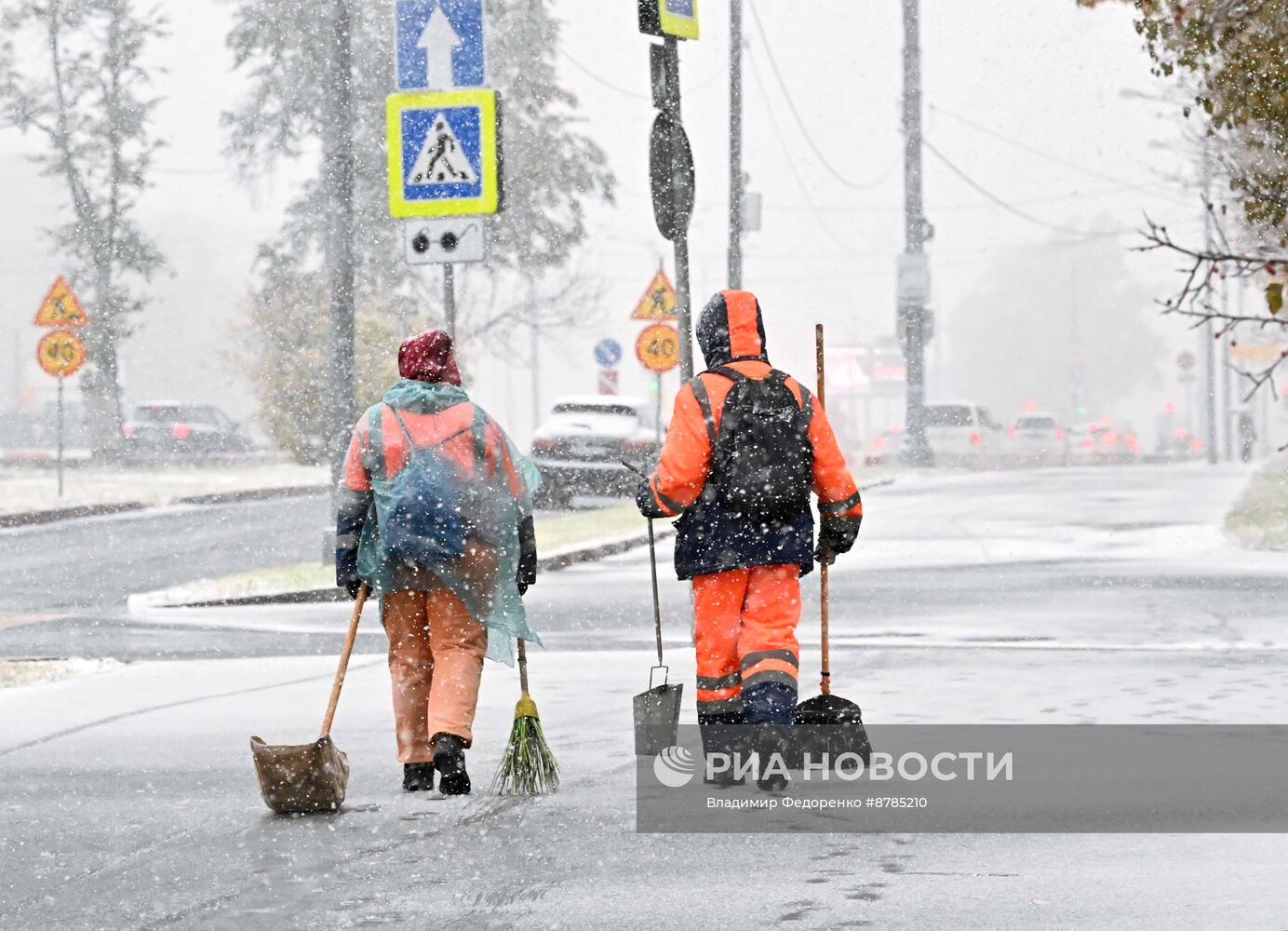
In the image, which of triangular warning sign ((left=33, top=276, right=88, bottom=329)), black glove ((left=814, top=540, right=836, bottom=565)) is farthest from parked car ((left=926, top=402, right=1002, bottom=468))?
black glove ((left=814, top=540, right=836, bottom=565))

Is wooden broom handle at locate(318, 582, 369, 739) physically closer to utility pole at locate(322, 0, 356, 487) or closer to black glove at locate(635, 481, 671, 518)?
black glove at locate(635, 481, 671, 518)

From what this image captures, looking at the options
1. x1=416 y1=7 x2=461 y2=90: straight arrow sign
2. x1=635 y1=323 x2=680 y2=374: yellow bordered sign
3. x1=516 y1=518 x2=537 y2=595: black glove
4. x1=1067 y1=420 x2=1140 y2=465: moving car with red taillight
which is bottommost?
x1=1067 y1=420 x2=1140 y2=465: moving car with red taillight

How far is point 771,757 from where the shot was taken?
7164 millimetres

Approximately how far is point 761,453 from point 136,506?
24.4 m

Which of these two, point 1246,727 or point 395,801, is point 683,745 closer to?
point 395,801

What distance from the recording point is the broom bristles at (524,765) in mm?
7352

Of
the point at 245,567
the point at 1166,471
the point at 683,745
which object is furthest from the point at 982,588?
the point at 1166,471

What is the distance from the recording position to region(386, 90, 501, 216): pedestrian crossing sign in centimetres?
1313

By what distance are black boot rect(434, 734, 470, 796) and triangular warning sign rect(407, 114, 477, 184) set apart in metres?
6.36

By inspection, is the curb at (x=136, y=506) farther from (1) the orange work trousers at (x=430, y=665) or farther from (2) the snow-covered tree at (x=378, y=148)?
(1) the orange work trousers at (x=430, y=665)

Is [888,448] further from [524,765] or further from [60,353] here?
[524,765]

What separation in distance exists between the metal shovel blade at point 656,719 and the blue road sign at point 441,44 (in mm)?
6375

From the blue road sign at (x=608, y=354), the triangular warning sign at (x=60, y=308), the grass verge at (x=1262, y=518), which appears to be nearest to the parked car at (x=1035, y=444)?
the blue road sign at (x=608, y=354)

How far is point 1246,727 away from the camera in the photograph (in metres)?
8.74
